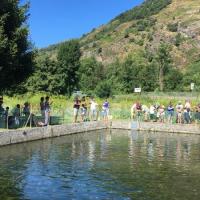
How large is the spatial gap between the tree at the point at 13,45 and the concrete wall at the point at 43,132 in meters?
4.36

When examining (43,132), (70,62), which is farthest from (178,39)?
(43,132)

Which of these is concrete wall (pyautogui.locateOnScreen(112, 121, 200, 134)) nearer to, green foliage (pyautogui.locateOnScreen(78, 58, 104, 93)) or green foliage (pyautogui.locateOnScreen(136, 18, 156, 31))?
green foliage (pyautogui.locateOnScreen(78, 58, 104, 93))

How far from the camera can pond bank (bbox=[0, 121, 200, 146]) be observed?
28.2m

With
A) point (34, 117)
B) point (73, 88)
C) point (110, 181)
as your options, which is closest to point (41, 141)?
point (34, 117)

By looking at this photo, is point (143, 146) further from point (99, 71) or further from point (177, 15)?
point (177, 15)

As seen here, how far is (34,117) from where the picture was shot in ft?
108

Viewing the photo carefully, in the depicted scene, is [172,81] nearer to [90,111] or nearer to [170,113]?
[170,113]

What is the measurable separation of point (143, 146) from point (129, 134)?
7.31m

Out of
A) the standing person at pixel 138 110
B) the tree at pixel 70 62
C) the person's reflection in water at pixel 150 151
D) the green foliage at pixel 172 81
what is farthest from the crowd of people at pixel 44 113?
the green foliage at pixel 172 81

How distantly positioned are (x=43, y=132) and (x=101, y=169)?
11.6 meters

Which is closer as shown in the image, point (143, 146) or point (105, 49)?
point (143, 146)

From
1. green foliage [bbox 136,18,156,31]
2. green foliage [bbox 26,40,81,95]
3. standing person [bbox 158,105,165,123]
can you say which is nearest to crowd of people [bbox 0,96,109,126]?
standing person [bbox 158,105,165,123]

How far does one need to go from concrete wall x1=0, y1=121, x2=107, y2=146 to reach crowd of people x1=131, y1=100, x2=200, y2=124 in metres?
3.46

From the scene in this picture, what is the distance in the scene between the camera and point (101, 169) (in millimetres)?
20578
